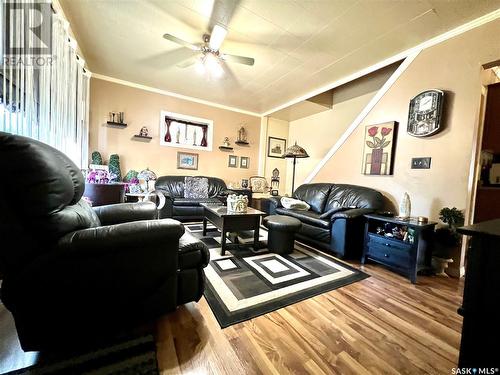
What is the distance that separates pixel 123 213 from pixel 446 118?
3.61m

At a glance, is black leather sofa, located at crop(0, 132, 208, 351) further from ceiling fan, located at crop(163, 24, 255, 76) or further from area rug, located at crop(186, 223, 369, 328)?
ceiling fan, located at crop(163, 24, 255, 76)

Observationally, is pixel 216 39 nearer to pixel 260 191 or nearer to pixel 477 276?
pixel 477 276

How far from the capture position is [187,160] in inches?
188

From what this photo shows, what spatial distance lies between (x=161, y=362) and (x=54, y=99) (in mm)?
2525

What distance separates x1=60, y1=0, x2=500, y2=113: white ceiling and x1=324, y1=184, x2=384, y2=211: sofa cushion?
185cm

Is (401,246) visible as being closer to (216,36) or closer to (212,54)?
(216,36)

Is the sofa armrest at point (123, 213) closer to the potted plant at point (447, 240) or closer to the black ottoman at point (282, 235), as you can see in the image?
the black ottoman at point (282, 235)

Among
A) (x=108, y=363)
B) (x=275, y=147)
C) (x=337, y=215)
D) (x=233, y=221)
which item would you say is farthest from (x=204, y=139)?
(x=108, y=363)

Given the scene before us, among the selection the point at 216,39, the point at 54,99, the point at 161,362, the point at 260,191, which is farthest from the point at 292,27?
the point at 260,191

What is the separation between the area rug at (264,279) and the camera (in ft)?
5.16

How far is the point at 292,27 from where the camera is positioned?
2.34m

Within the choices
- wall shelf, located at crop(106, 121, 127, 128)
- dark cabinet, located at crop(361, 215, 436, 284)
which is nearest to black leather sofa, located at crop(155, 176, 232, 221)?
wall shelf, located at crop(106, 121, 127, 128)

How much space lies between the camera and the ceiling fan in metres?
2.25

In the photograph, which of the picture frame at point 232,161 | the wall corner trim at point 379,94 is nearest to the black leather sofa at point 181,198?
the picture frame at point 232,161
